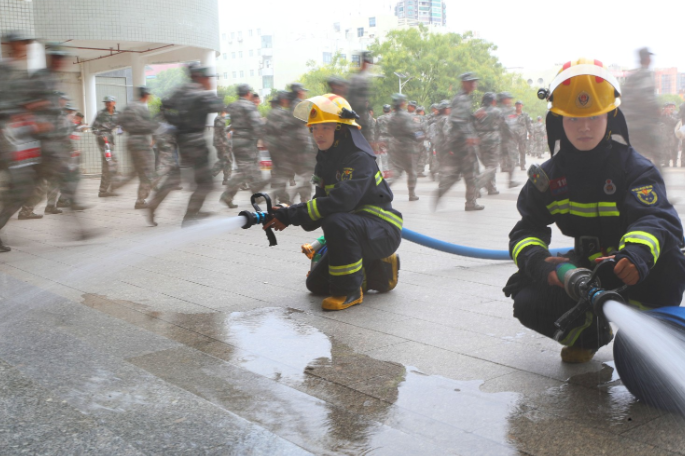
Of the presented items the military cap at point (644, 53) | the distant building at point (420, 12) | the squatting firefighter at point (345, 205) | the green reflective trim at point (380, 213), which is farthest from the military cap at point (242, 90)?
the distant building at point (420, 12)

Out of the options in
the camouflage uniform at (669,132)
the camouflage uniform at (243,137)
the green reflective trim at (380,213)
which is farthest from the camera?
the camouflage uniform at (669,132)

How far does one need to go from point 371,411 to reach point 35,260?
5.39m

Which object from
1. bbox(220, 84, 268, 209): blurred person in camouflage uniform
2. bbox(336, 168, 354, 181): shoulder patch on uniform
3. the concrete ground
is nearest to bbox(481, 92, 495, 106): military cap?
bbox(220, 84, 268, 209): blurred person in camouflage uniform

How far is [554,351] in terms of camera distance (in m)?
3.98

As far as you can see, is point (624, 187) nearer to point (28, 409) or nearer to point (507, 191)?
point (28, 409)

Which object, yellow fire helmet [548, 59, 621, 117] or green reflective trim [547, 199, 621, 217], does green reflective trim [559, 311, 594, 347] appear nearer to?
green reflective trim [547, 199, 621, 217]

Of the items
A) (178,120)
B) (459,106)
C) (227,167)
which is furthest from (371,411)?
(227,167)

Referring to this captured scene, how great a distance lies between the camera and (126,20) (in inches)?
703

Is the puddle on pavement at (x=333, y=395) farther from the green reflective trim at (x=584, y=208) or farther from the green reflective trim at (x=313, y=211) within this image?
the green reflective trim at (x=584, y=208)

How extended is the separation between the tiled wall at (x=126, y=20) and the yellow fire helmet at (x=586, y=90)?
14286mm

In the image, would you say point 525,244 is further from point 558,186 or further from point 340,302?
point 340,302

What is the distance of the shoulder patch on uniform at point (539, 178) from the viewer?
3.45 metres

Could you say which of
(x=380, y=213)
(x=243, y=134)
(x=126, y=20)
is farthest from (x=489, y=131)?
(x=126, y=20)

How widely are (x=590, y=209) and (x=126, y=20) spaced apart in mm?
16663
